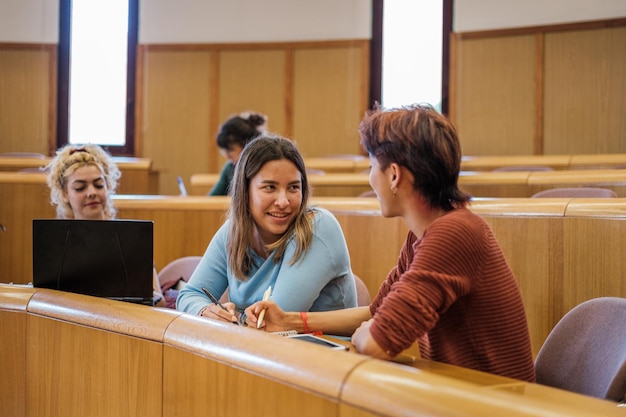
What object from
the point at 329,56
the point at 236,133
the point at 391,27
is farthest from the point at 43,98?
the point at 236,133

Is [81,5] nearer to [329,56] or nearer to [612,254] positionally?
[329,56]

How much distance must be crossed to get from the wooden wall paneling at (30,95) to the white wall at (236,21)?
3.86 feet

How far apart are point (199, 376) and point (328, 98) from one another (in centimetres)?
685

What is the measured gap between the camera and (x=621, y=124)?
7.02m

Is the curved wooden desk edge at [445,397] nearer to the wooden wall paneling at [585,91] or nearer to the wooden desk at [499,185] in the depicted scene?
the wooden desk at [499,185]

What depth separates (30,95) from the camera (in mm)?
8195

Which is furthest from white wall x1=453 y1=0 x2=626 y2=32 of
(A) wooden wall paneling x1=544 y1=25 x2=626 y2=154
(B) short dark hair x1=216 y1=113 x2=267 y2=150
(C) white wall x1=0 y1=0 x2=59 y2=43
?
(C) white wall x1=0 y1=0 x2=59 y2=43

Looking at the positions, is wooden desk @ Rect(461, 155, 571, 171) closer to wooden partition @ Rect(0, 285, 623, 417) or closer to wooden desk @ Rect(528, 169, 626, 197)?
wooden desk @ Rect(528, 169, 626, 197)

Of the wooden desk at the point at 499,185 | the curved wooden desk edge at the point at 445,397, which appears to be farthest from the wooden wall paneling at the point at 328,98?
the curved wooden desk edge at the point at 445,397

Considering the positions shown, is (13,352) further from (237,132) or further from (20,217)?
(237,132)

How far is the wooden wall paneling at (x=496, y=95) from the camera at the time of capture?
291 inches

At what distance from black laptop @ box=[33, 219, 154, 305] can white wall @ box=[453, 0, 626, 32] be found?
6296mm

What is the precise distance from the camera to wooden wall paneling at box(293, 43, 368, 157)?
790cm

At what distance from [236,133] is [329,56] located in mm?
4047
